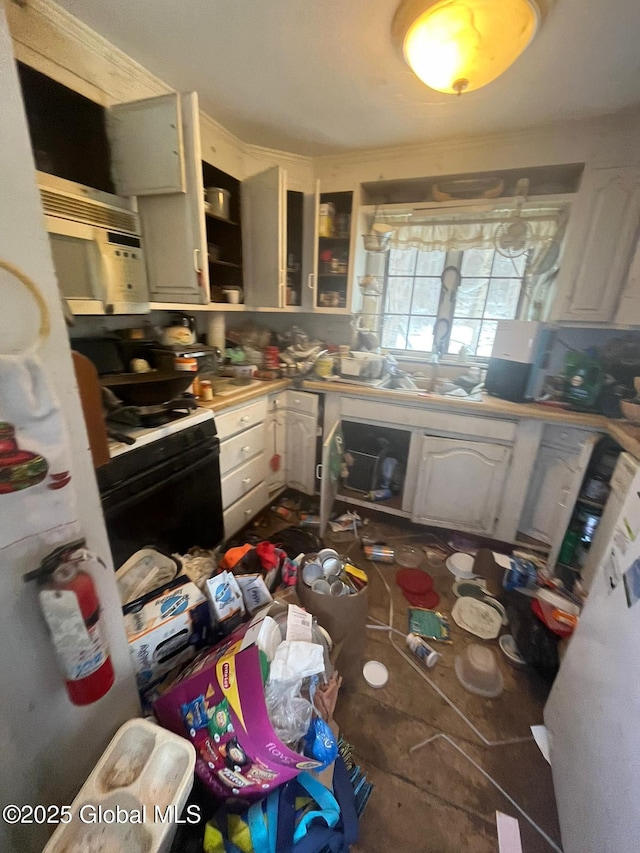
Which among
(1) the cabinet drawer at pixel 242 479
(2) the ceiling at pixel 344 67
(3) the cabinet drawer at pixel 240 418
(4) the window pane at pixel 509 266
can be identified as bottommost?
(1) the cabinet drawer at pixel 242 479

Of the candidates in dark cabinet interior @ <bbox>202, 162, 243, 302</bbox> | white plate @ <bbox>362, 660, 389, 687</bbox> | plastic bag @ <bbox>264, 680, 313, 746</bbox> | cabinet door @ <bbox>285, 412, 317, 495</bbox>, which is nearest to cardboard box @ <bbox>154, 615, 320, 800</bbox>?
plastic bag @ <bbox>264, 680, 313, 746</bbox>

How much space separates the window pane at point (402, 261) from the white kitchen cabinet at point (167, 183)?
140cm

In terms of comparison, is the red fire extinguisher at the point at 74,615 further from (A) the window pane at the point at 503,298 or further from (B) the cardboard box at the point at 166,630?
(A) the window pane at the point at 503,298

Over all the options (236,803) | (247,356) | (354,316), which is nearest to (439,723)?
(236,803)

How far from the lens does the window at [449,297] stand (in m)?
2.12

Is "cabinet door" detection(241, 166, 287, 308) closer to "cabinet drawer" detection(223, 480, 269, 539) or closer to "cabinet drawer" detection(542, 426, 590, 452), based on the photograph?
"cabinet drawer" detection(223, 480, 269, 539)

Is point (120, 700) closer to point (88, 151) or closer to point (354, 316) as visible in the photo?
point (88, 151)

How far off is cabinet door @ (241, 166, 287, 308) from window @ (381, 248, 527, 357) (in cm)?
83

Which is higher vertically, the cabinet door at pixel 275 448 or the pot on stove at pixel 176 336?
the pot on stove at pixel 176 336

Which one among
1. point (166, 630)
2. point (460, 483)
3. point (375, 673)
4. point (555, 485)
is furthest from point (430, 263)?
point (166, 630)

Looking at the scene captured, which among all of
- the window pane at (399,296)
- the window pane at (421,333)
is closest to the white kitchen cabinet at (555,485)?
the window pane at (421,333)

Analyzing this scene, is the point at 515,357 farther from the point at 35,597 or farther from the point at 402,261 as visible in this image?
the point at 35,597

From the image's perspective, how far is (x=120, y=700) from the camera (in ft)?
2.69

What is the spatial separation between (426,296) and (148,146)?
5.78 feet
